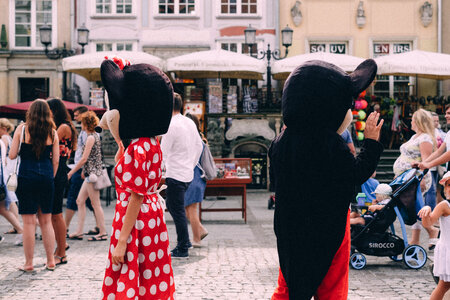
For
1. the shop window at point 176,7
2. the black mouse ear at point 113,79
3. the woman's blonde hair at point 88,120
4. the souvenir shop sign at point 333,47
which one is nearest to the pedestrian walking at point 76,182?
the woman's blonde hair at point 88,120

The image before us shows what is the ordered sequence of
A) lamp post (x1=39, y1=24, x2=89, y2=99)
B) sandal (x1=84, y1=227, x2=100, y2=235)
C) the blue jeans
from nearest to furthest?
the blue jeans
sandal (x1=84, y1=227, x2=100, y2=235)
lamp post (x1=39, y1=24, x2=89, y2=99)

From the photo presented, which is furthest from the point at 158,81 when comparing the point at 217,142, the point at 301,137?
the point at 217,142

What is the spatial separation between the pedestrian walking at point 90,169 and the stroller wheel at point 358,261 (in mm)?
3643

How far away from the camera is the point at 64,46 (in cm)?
2061

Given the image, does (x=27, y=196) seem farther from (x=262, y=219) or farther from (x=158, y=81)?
(x=262, y=219)

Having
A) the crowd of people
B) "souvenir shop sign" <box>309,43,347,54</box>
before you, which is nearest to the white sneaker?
the crowd of people

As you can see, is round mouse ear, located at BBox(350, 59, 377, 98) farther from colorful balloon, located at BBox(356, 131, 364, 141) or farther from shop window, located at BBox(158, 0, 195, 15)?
shop window, located at BBox(158, 0, 195, 15)

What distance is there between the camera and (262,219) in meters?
11.4

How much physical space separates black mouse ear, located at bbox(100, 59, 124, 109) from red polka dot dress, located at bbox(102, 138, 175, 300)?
30 cm

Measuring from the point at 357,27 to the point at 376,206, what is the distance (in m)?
14.8

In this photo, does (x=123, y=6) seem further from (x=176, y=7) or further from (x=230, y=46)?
(x=230, y=46)

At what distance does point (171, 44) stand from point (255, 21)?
2.89m

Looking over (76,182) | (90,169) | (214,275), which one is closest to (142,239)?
(214,275)

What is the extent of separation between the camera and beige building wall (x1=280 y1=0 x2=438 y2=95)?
67.7ft
